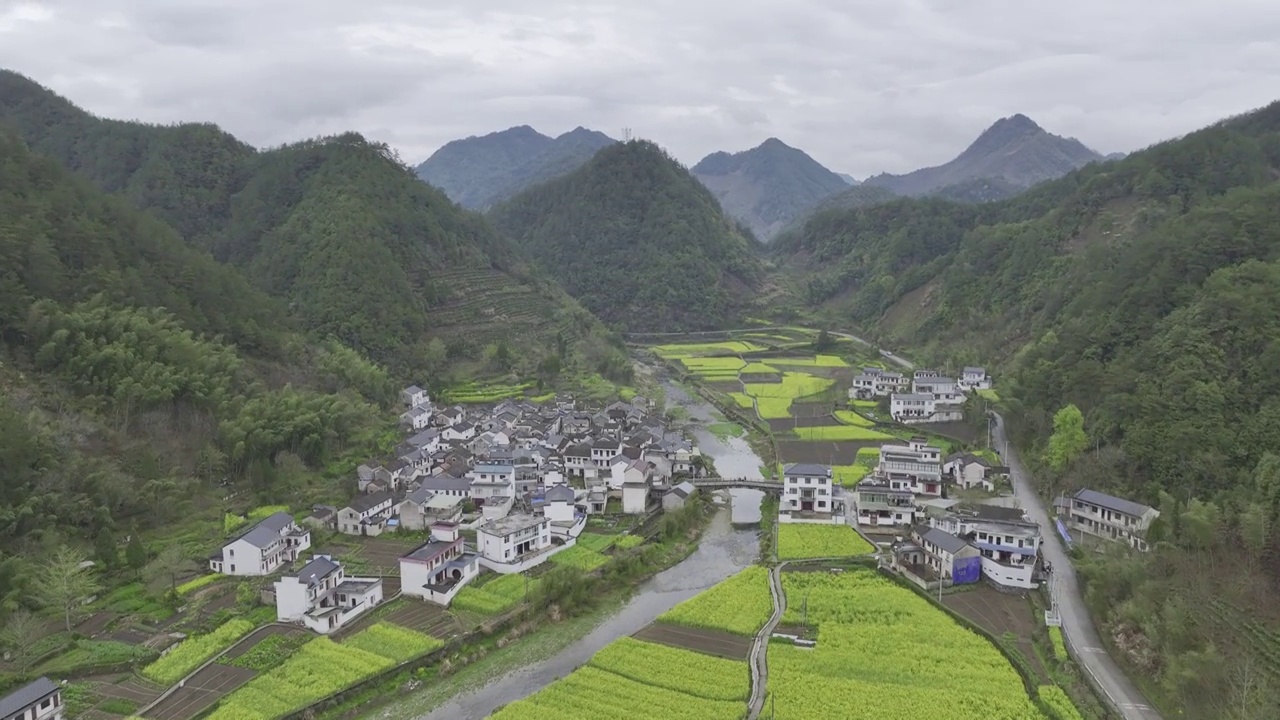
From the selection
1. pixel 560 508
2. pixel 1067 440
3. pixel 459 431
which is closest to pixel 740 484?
pixel 560 508

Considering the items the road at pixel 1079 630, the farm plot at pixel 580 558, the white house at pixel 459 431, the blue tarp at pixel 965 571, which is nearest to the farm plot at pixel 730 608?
the farm plot at pixel 580 558

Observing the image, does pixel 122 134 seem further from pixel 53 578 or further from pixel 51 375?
pixel 53 578

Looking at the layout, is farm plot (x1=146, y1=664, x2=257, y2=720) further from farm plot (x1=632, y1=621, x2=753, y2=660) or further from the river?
farm plot (x1=632, y1=621, x2=753, y2=660)

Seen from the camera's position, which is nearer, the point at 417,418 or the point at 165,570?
the point at 165,570

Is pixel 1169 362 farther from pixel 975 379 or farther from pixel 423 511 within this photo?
pixel 423 511

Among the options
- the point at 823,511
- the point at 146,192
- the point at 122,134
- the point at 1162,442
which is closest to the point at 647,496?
the point at 823,511

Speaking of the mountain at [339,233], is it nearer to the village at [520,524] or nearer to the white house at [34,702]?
the village at [520,524]
